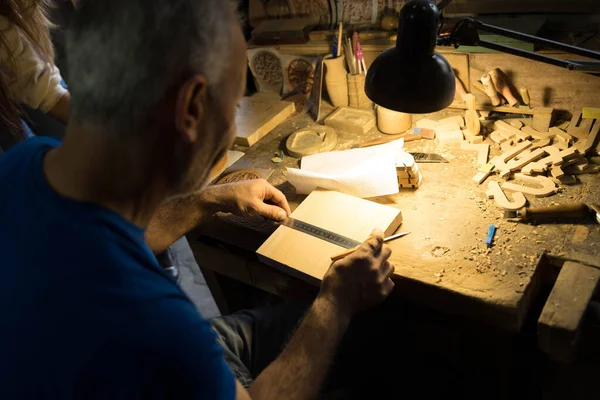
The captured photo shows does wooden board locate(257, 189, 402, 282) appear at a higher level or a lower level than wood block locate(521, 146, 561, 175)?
lower

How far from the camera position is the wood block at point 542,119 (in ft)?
5.81

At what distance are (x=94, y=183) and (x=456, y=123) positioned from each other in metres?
1.56

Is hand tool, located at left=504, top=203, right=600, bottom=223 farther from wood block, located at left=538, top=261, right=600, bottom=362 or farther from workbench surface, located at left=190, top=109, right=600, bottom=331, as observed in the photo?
wood block, located at left=538, top=261, right=600, bottom=362

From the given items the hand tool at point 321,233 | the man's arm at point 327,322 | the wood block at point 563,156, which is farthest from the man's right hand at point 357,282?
the wood block at point 563,156

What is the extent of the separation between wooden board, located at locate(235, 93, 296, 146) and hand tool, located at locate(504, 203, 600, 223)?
116 centimetres

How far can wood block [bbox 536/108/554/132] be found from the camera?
1.77 meters

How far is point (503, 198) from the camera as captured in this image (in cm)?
149

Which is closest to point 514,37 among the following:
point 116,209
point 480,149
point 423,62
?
point 423,62

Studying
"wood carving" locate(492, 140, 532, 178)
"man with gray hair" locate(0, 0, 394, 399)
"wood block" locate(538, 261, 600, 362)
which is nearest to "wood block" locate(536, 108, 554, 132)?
"wood carving" locate(492, 140, 532, 178)

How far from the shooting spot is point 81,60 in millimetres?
799

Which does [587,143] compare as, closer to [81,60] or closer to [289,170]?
[289,170]

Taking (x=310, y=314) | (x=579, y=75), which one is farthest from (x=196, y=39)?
(x=579, y=75)

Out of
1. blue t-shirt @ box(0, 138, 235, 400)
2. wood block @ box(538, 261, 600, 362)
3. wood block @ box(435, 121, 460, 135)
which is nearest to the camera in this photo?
blue t-shirt @ box(0, 138, 235, 400)

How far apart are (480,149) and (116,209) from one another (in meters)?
1.39
